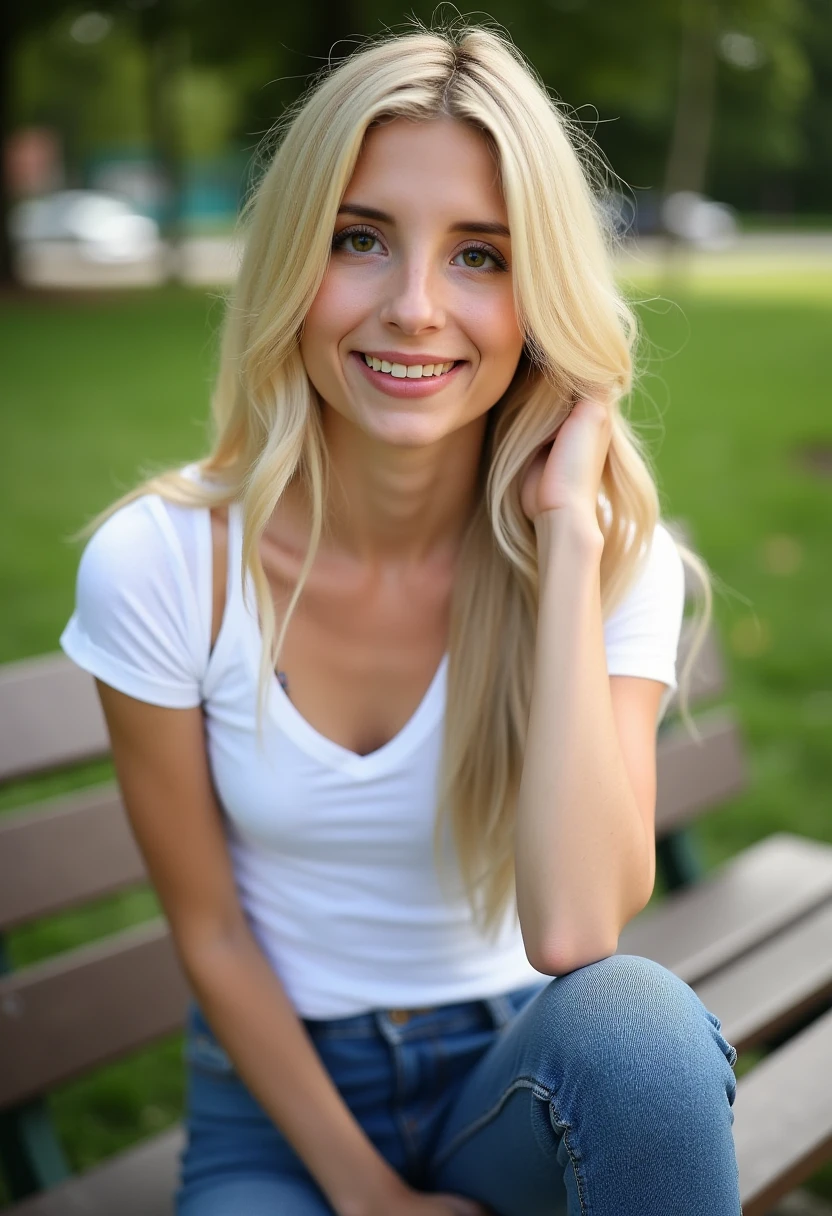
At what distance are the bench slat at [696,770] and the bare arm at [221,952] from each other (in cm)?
136

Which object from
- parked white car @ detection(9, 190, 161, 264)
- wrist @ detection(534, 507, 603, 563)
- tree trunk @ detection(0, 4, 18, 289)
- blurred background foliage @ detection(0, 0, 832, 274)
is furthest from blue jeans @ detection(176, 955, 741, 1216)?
parked white car @ detection(9, 190, 161, 264)

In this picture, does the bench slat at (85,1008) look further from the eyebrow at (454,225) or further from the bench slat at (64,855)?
the eyebrow at (454,225)

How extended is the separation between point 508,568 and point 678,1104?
0.95 meters

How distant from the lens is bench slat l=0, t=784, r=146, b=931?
2418mm

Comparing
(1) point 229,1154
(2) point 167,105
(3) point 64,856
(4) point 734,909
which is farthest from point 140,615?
(2) point 167,105

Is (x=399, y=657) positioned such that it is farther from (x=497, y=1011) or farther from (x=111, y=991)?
(x=111, y=991)

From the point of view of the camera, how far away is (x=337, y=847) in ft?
7.12

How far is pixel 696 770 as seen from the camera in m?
3.42

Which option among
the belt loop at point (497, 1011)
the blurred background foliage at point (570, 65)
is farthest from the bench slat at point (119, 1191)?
the blurred background foliage at point (570, 65)

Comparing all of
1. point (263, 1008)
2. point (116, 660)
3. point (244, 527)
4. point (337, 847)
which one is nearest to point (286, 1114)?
point (263, 1008)

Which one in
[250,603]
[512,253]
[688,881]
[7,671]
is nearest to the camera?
[512,253]

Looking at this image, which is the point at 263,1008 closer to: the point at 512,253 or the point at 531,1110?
the point at 531,1110

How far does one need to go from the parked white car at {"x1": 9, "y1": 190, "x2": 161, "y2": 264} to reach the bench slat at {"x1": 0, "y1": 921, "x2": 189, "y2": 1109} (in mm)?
35841

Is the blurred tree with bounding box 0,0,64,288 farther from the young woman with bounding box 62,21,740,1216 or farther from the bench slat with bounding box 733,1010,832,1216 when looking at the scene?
the bench slat with bounding box 733,1010,832,1216
